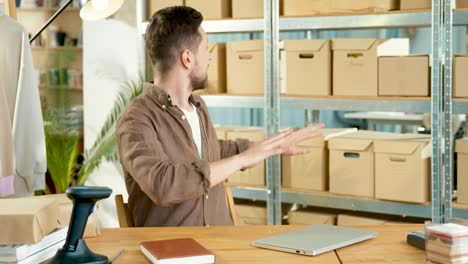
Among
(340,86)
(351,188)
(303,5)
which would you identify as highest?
(303,5)

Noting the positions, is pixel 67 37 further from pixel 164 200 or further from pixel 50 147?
pixel 164 200

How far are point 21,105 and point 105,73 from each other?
77.4 inches

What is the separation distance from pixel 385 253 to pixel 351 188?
78.7 inches

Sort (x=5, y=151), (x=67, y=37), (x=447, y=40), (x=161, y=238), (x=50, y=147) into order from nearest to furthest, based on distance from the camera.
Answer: (x=161, y=238) → (x=5, y=151) → (x=447, y=40) → (x=50, y=147) → (x=67, y=37)

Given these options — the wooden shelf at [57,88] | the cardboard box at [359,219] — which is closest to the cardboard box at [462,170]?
the cardboard box at [359,219]

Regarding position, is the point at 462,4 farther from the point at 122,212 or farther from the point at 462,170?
the point at 122,212

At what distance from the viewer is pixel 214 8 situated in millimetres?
4453

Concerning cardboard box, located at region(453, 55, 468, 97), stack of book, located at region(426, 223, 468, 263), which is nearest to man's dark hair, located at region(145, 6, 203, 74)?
stack of book, located at region(426, 223, 468, 263)

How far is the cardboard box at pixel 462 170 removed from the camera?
381 centimetres

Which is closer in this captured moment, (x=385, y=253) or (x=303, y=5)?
(x=385, y=253)

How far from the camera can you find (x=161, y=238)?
2363mm

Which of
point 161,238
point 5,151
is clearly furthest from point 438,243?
point 5,151

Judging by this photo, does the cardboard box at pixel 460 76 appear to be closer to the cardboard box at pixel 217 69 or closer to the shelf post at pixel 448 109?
the shelf post at pixel 448 109

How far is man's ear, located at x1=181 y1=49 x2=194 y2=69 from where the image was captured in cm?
288
